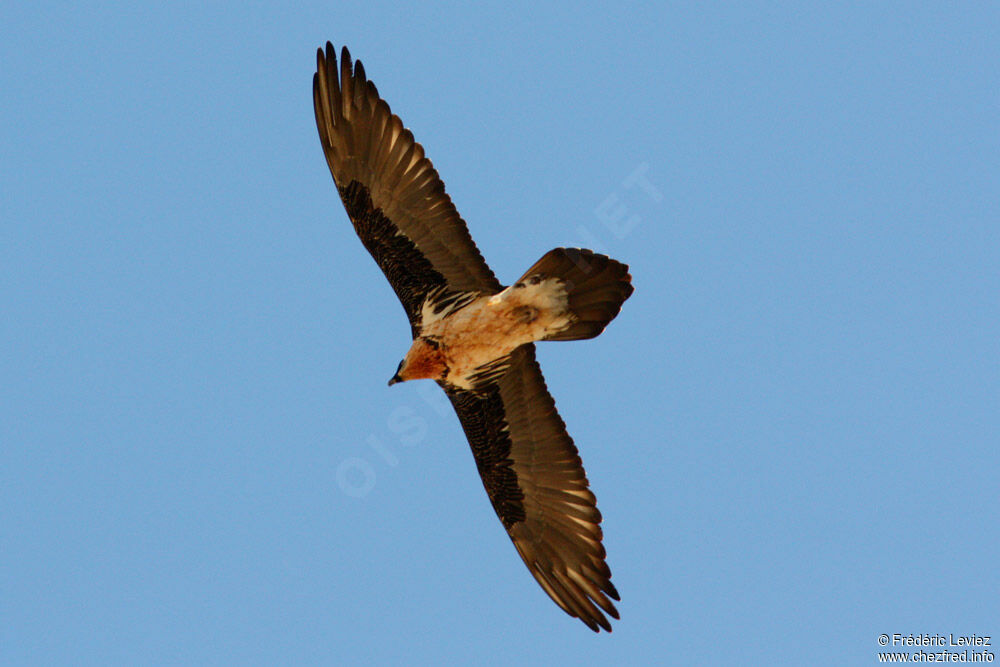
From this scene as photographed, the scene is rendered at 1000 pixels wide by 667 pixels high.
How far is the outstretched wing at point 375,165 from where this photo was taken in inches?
415

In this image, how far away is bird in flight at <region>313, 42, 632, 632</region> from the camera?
34.1 ft

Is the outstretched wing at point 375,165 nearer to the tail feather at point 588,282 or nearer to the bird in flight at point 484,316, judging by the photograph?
the bird in flight at point 484,316

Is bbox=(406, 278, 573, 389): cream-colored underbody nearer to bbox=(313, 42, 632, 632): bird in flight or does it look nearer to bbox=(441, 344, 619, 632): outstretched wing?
bbox=(313, 42, 632, 632): bird in flight

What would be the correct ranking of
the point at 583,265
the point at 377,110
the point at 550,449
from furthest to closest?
the point at 550,449 → the point at 377,110 → the point at 583,265

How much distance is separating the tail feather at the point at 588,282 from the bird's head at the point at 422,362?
1247mm

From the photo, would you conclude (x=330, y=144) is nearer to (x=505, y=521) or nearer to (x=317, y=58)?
(x=317, y=58)

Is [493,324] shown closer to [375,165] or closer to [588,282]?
[588,282]

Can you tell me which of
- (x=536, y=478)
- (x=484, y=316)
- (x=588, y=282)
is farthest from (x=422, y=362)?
(x=588, y=282)

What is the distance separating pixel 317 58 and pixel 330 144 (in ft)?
2.97

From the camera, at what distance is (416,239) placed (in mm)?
10680

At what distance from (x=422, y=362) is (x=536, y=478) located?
1.84 m

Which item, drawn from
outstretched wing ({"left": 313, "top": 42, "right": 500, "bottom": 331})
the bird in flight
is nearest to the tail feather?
the bird in flight

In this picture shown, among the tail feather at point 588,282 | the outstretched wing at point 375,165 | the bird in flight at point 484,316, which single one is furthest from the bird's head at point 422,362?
the tail feather at point 588,282

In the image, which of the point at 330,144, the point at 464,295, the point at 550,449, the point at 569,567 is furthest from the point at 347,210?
the point at 569,567
